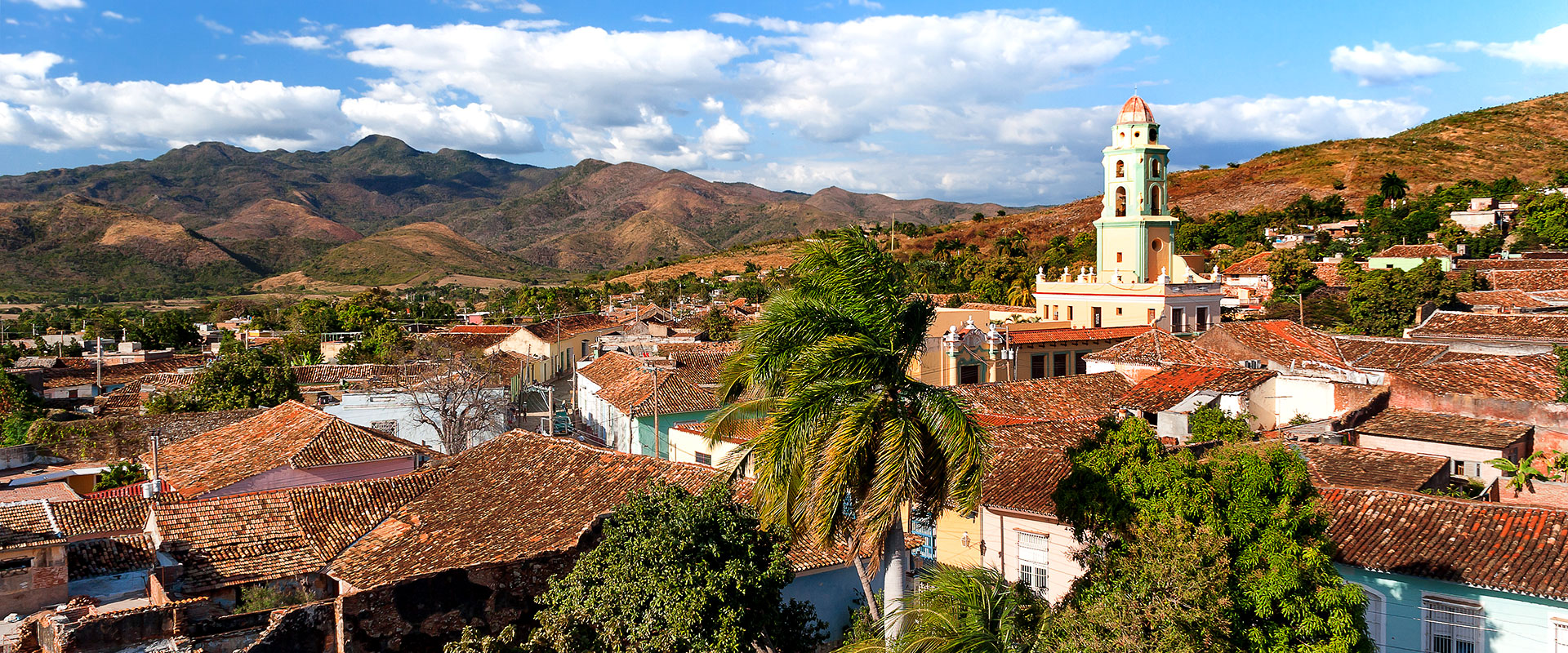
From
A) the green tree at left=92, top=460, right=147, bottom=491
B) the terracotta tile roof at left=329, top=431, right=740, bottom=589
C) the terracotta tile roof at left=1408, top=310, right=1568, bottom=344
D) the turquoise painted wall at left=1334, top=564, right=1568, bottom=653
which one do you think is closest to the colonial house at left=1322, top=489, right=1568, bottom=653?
the turquoise painted wall at left=1334, top=564, right=1568, bottom=653

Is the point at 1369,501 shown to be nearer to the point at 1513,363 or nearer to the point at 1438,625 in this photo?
the point at 1438,625

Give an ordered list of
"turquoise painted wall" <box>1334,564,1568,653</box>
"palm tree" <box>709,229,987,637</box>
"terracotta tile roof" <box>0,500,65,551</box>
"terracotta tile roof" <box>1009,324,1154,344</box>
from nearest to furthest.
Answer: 1. "palm tree" <box>709,229,987,637</box>
2. "turquoise painted wall" <box>1334,564,1568,653</box>
3. "terracotta tile roof" <box>0,500,65,551</box>
4. "terracotta tile roof" <box>1009,324,1154,344</box>

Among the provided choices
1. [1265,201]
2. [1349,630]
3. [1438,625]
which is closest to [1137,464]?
[1349,630]

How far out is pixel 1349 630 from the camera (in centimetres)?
811

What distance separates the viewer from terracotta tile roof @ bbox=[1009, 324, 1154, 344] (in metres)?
30.6

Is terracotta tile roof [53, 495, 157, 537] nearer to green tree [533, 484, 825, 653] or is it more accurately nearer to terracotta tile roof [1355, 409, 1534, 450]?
green tree [533, 484, 825, 653]

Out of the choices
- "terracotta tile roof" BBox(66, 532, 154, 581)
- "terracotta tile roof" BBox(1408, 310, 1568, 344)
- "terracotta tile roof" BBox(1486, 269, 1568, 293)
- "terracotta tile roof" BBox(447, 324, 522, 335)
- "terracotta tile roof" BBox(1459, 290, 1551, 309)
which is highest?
"terracotta tile roof" BBox(1486, 269, 1568, 293)

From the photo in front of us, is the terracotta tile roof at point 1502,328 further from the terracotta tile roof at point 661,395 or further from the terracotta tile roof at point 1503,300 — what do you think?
the terracotta tile roof at point 661,395

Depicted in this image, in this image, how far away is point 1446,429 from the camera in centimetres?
1627

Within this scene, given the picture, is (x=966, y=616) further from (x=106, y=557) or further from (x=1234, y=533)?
(x=106, y=557)

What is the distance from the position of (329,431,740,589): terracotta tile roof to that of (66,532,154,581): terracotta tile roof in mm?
2802

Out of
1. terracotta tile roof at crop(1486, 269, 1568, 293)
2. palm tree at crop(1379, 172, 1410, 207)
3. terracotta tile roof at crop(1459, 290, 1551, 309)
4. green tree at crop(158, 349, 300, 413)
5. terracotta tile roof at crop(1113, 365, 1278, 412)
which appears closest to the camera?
terracotta tile roof at crop(1113, 365, 1278, 412)

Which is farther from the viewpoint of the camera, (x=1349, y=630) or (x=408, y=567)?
(x=408, y=567)

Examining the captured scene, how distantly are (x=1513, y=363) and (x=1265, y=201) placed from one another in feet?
293
